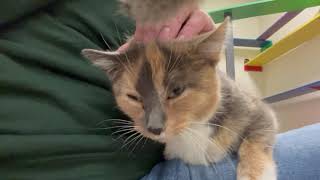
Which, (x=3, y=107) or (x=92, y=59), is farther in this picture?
(x=92, y=59)

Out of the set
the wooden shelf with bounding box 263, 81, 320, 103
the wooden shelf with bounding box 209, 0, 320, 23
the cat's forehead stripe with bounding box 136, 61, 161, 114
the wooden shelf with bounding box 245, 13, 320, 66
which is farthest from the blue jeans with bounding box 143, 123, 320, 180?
the wooden shelf with bounding box 263, 81, 320, 103

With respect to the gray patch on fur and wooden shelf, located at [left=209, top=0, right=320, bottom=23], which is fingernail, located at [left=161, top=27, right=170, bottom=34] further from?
wooden shelf, located at [left=209, top=0, right=320, bottom=23]

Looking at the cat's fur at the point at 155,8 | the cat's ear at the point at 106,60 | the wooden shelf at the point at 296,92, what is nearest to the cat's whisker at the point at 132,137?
the cat's ear at the point at 106,60

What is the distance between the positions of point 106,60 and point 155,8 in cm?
22

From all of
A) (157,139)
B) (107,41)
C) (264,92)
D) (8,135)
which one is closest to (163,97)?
(157,139)

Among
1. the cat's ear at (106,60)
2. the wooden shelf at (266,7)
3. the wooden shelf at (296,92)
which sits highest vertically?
the wooden shelf at (266,7)

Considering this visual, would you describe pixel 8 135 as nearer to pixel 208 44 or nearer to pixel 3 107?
pixel 3 107

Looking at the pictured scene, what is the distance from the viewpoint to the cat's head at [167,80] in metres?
0.84

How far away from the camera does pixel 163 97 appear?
0.84 meters

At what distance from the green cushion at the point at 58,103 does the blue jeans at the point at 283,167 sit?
0.15 feet

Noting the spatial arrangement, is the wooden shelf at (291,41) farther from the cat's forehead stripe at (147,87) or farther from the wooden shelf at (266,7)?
the cat's forehead stripe at (147,87)

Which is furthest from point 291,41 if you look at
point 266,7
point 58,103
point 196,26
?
point 58,103

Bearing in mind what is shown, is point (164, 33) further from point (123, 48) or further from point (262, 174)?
point (262, 174)

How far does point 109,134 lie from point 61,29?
22cm
